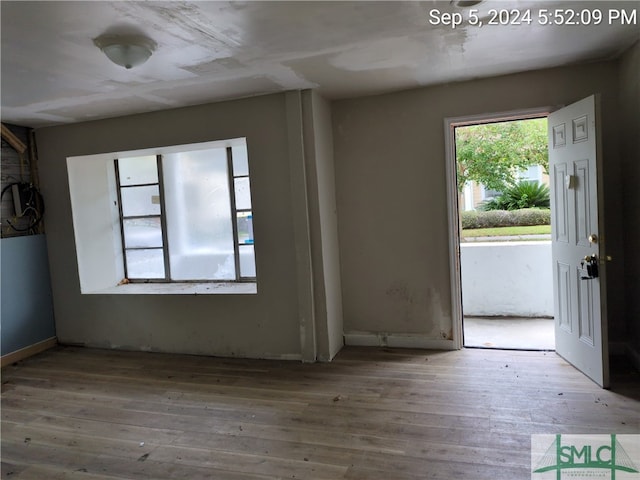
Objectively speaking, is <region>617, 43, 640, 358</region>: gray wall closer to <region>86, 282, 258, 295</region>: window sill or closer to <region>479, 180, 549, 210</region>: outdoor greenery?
<region>86, 282, 258, 295</region>: window sill

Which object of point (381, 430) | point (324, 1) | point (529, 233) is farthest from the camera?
point (529, 233)

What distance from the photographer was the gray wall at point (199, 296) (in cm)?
389

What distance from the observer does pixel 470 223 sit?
670 cm

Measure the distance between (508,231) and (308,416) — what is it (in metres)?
4.59

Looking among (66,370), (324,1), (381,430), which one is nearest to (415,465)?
(381,430)

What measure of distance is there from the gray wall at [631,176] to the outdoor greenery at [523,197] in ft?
12.4

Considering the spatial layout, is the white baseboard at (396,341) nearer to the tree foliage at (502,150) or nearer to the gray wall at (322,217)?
the gray wall at (322,217)

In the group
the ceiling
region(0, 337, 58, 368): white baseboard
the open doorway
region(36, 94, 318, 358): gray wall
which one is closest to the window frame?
region(36, 94, 318, 358): gray wall

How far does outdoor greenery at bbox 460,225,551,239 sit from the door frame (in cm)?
258

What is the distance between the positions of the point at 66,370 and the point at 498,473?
3.79 meters

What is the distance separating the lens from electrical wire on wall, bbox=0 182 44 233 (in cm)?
439

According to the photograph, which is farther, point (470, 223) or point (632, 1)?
point (470, 223)

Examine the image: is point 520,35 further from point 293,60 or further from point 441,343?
point 441,343

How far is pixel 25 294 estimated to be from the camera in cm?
449
